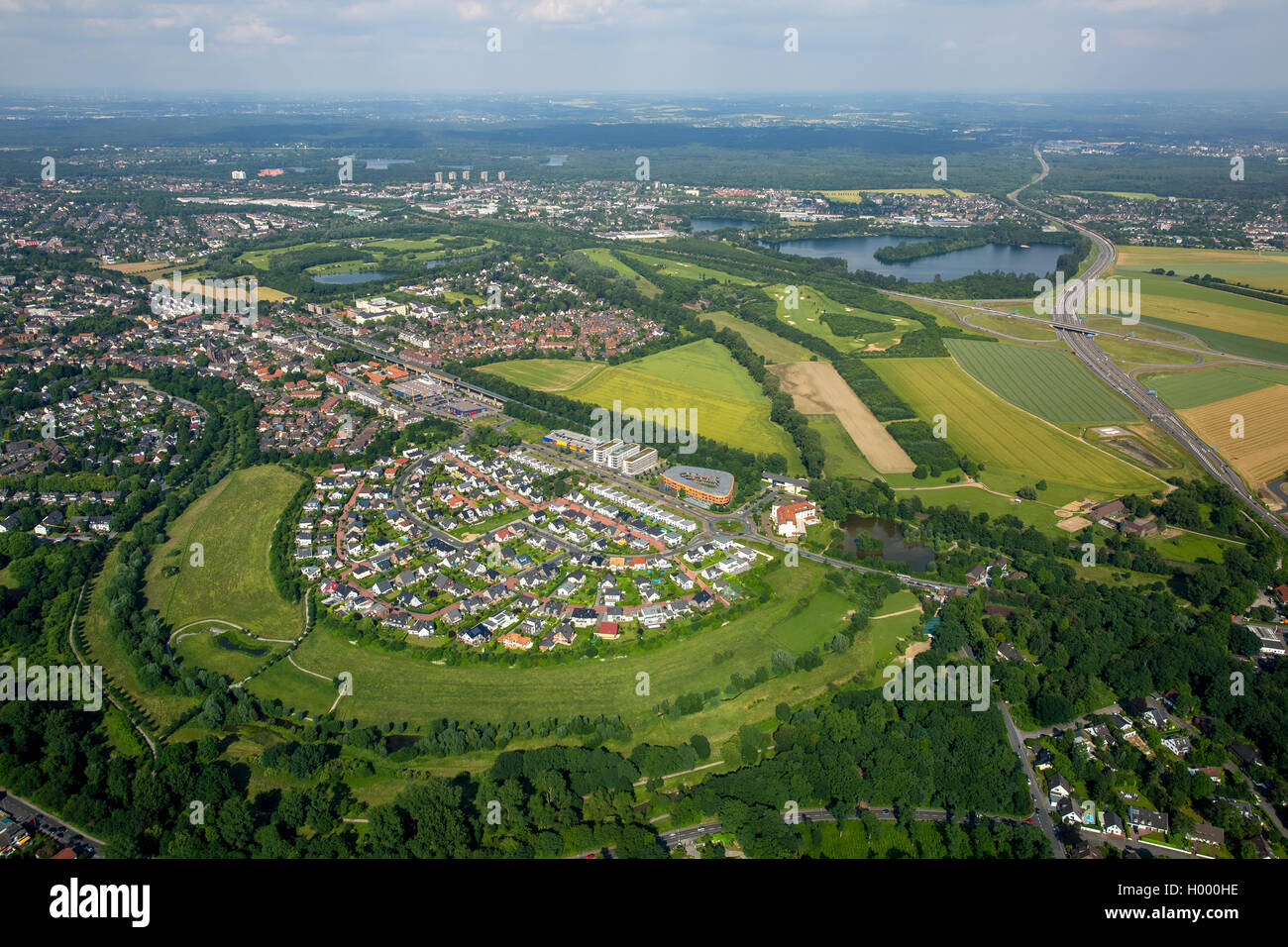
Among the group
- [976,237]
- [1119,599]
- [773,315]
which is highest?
[976,237]

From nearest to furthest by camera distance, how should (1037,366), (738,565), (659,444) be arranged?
1. (738,565)
2. (659,444)
3. (1037,366)

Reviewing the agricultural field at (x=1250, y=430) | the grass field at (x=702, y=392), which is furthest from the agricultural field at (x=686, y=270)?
the agricultural field at (x=1250, y=430)

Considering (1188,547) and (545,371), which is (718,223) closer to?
(545,371)

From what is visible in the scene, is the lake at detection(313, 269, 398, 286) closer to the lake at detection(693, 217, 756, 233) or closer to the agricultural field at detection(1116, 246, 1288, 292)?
the lake at detection(693, 217, 756, 233)

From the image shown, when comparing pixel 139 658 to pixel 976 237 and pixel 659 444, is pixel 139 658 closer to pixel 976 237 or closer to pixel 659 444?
pixel 659 444

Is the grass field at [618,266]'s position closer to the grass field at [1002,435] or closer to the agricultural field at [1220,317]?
the grass field at [1002,435]

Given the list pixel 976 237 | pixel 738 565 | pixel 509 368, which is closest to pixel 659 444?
pixel 738 565

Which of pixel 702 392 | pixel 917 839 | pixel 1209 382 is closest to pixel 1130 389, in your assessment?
pixel 1209 382
